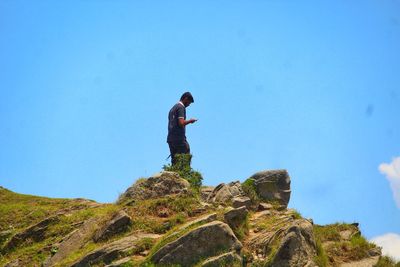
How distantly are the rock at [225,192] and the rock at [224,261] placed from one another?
16.2ft

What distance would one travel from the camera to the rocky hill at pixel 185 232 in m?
16.4

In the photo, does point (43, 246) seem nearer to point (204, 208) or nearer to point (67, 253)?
point (67, 253)

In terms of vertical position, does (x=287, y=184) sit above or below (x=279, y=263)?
above

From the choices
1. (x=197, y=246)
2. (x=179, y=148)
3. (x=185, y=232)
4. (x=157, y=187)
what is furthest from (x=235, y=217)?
(x=179, y=148)

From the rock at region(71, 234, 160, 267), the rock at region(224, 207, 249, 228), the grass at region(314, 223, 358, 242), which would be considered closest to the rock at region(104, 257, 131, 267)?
the rock at region(71, 234, 160, 267)

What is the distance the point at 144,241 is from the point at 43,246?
18.1ft

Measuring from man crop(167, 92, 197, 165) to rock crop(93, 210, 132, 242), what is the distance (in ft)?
18.1

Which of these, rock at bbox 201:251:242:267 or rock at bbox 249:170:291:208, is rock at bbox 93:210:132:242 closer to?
rock at bbox 201:251:242:267

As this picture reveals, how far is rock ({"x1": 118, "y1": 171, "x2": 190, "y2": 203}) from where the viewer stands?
2145 cm

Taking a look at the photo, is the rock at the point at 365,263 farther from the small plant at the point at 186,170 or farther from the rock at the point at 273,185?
the small plant at the point at 186,170

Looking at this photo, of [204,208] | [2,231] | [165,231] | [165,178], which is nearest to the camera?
[165,231]

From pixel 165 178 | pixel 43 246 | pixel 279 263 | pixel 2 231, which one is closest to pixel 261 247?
pixel 279 263

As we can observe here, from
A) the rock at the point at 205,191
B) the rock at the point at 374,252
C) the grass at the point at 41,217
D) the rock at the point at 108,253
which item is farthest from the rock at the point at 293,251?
the grass at the point at 41,217

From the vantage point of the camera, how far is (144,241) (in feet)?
57.5
